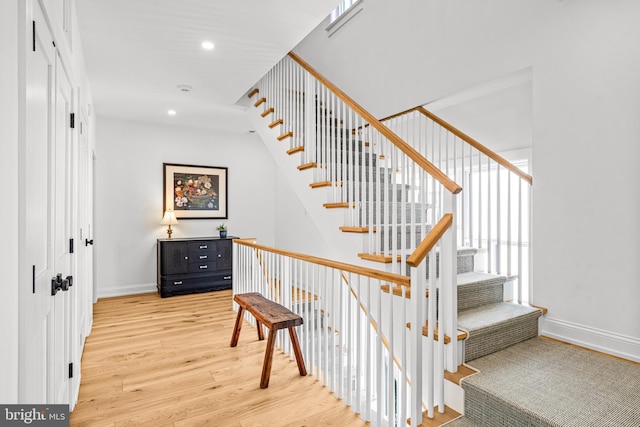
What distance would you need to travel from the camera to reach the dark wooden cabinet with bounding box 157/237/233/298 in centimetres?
519

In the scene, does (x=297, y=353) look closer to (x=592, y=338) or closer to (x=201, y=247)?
(x=592, y=338)

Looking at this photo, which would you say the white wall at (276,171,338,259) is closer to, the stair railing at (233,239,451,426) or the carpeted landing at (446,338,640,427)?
the stair railing at (233,239,451,426)

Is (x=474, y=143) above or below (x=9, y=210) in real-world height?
above

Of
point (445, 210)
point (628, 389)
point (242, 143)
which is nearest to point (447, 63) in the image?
point (445, 210)

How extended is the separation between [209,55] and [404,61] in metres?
1.93

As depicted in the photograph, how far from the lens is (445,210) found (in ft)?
7.14

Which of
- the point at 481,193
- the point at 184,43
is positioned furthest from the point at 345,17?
the point at 481,193

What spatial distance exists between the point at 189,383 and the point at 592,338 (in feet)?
9.24

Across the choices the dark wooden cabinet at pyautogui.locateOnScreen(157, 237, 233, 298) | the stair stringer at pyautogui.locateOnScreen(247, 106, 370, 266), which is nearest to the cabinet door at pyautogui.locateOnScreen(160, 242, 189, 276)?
the dark wooden cabinet at pyautogui.locateOnScreen(157, 237, 233, 298)

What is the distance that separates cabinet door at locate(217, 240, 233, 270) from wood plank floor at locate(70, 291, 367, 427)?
5.14ft

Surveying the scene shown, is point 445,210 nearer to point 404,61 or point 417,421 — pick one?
point 417,421

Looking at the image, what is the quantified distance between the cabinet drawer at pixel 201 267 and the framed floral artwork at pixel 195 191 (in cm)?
84

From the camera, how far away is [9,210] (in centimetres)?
99

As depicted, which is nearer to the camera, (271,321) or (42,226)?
(42,226)
